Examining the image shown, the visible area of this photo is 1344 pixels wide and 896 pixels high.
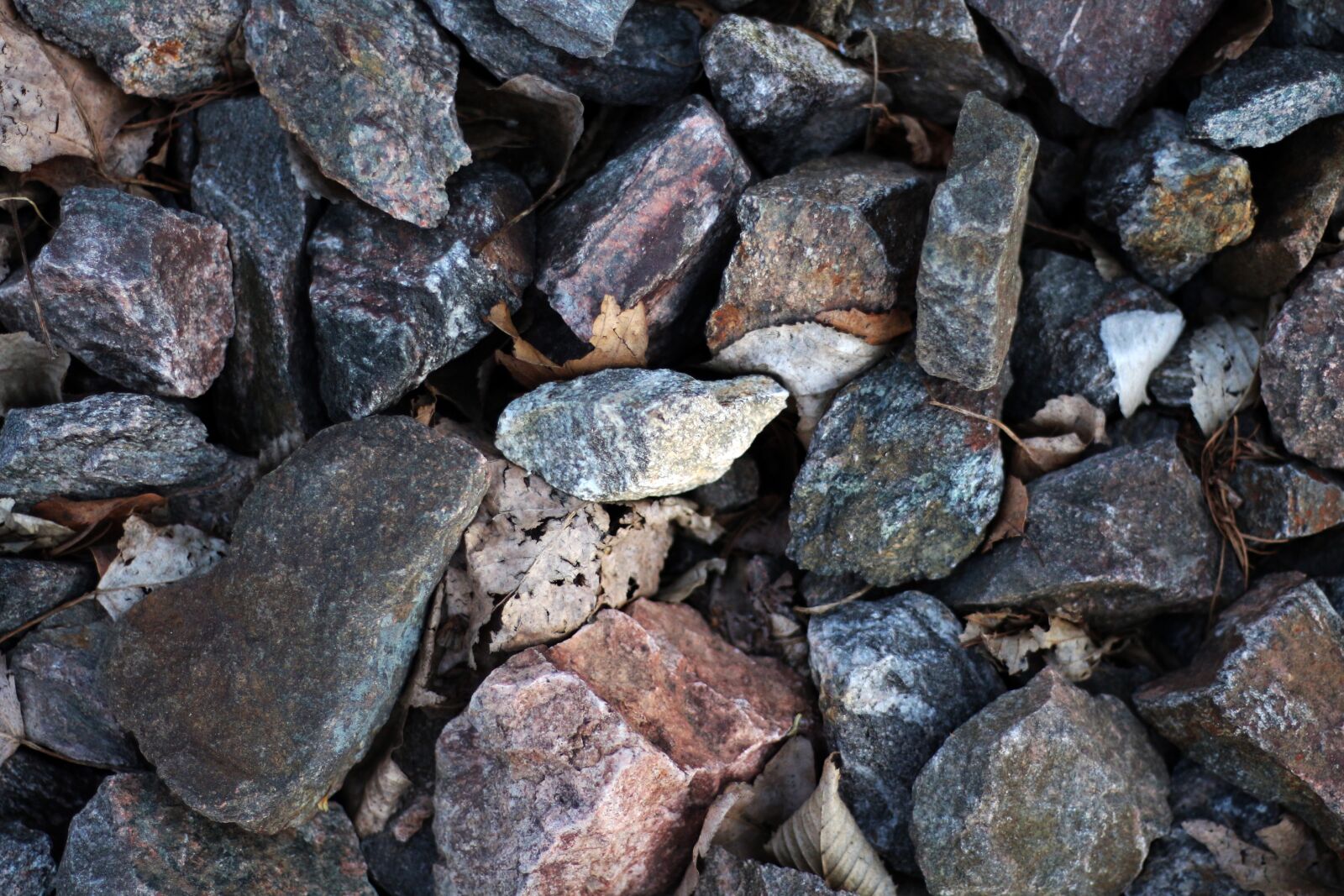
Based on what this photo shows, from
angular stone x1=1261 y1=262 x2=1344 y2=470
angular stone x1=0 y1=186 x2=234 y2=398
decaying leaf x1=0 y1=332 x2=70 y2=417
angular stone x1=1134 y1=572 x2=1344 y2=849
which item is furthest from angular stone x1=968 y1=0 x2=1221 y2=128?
decaying leaf x1=0 y1=332 x2=70 y2=417

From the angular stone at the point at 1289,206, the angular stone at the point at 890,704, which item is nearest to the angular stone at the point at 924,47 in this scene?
the angular stone at the point at 1289,206

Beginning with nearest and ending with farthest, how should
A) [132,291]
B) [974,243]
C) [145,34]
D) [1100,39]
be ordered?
[974,243]
[132,291]
[145,34]
[1100,39]

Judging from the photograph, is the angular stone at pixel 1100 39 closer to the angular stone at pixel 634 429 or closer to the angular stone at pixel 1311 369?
the angular stone at pixel 1311 369

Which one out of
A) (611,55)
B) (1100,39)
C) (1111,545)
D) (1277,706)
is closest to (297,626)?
(611,55)

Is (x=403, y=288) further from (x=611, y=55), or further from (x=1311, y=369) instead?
(x=1311, y=369)

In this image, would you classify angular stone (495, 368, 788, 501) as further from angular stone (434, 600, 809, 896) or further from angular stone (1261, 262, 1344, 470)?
Answer: angular stone (1261, 262, 1344, 470)
